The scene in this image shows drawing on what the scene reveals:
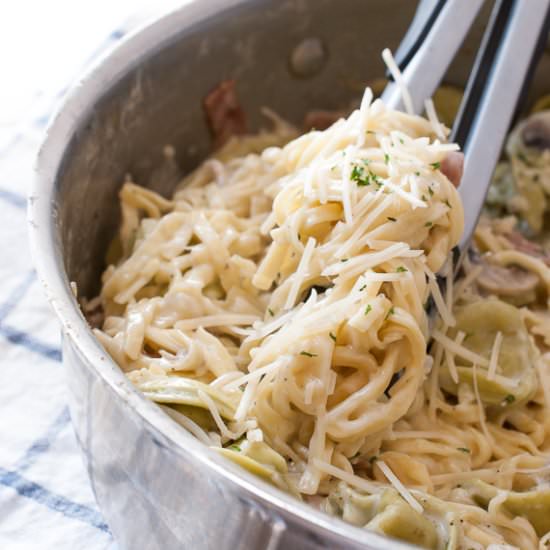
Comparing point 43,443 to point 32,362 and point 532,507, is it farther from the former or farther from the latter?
point 532,507

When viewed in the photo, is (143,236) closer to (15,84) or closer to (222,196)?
(222,196)

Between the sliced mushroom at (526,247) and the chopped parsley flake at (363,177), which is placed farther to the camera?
the sliced mushroom at (526,247)

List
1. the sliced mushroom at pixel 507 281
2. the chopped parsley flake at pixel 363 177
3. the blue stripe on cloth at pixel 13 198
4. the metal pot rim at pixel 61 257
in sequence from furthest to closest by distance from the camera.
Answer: the blue stripe on cloth at pixel 13 198
the sliced mushroom at pixel 507 281
the chopped parsley flake at pixel 363 177
the metal pot rim at pixel 61 257

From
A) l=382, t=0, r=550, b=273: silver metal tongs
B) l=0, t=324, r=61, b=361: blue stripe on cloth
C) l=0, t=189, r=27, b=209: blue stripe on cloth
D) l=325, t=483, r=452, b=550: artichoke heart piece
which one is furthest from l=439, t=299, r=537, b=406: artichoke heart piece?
l=0, t=189, r=27, b=209: blue stripe on cloth

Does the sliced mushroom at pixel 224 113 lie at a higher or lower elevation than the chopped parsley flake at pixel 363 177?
lower

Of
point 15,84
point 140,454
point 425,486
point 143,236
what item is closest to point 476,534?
point 425,486

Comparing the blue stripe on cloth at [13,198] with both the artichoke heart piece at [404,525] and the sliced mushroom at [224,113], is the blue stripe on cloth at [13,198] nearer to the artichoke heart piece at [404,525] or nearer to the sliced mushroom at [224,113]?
the sliced mushroom at [224,113]

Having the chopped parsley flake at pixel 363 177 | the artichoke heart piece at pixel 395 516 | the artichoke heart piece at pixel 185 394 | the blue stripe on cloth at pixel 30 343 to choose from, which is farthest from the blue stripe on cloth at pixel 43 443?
the chopped parsley flake at pixel 363 177

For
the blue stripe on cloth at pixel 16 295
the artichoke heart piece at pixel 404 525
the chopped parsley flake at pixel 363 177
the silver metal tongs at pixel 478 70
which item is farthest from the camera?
the blue stripe on cloth at pixel 16 295
